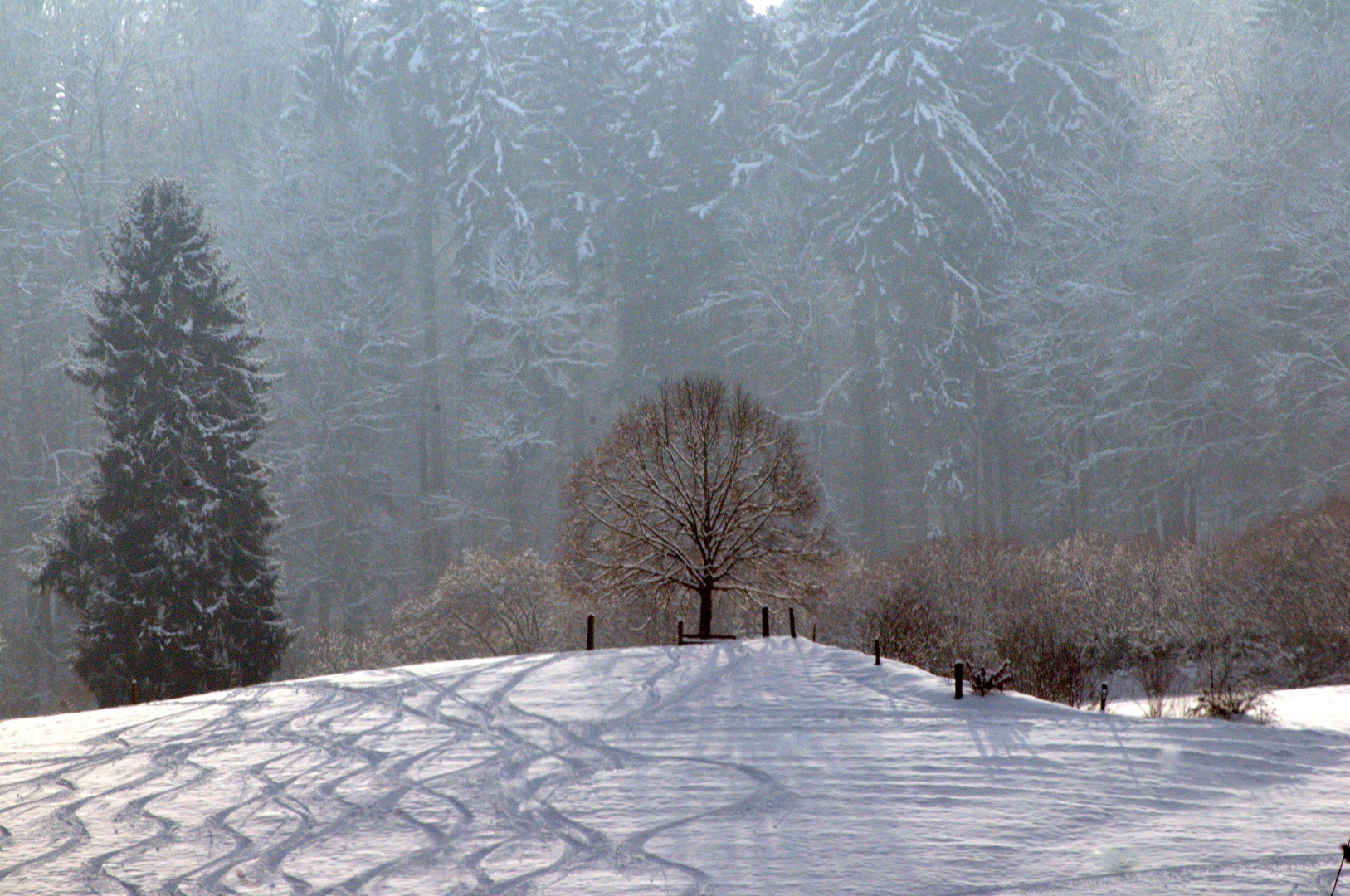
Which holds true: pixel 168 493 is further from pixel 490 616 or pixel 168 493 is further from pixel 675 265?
pixel 675 265

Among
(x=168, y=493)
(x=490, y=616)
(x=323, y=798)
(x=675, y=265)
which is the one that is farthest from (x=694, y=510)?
(x=675, y=265)

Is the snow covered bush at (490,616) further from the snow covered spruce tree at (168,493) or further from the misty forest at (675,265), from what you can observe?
the snow covered spruce tree at (168,493)

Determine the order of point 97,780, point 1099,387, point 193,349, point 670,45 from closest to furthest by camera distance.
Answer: point 97,780, point 193,349, point 1099,387, point 670,45

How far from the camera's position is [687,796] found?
9.73m

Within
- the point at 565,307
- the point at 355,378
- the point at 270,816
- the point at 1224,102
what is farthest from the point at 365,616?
the point at 1224,102

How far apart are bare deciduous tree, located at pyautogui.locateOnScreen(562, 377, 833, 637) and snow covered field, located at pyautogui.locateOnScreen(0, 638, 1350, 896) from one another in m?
6.45

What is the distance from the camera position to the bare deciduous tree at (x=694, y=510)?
20828 mm

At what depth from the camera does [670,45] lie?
3984 cm

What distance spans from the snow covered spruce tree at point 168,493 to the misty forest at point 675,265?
32 cm

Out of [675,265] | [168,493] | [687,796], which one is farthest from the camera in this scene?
[675,265]

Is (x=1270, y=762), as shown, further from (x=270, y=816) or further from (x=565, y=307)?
(x=565, y=307)

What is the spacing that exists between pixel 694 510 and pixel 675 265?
20.4 metres

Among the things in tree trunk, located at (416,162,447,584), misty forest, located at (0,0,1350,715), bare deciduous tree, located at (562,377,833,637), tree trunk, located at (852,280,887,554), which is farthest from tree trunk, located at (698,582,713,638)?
tree trunk, located at (416,162,447,584)

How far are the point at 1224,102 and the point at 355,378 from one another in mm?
28478
